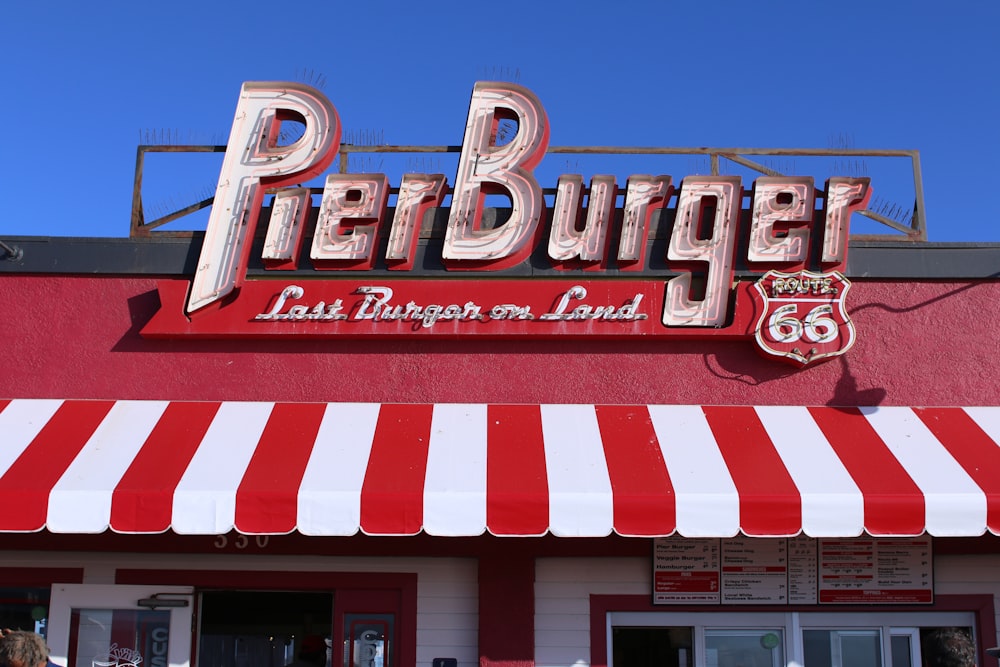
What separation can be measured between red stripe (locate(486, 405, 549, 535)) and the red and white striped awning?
15mm

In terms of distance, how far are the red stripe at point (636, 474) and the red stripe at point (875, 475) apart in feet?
4.86

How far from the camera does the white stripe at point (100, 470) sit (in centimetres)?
770

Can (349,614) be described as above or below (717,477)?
below

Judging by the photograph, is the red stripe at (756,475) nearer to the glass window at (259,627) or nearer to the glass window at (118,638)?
the glass window at (259,627)

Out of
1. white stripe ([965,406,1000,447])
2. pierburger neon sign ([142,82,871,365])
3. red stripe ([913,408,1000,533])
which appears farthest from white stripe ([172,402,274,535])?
white stripe ([965,406,1000,447])

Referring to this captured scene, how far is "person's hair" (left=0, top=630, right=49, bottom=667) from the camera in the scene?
4859 mm

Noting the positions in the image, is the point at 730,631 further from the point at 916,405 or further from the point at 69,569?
the point at 69,569

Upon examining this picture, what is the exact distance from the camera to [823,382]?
30.4 feet

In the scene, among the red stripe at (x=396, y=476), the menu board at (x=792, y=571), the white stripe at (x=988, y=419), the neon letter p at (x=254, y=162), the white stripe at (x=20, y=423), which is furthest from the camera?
the neon letter p at (x=254, y=162)

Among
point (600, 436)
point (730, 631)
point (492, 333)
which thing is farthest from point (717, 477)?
point (492, 333)

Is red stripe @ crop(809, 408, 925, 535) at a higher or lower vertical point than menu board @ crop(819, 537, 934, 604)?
higher

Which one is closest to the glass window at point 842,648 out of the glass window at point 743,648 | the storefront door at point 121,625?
the glass window at point 743,648

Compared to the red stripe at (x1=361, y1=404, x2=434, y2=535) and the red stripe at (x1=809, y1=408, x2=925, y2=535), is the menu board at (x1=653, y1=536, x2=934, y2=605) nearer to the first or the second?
the red stripe at (x1=809, y1=408, x2=925, y2=535)

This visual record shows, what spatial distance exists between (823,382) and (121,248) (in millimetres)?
6495
